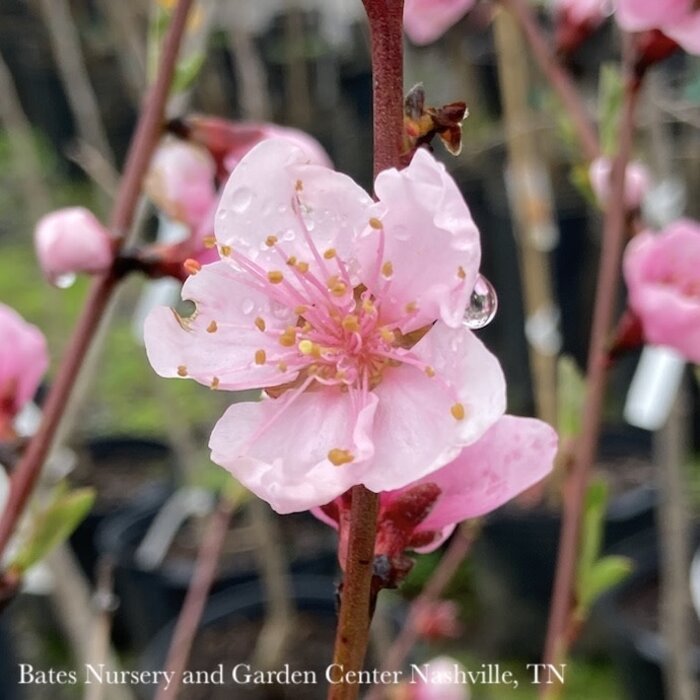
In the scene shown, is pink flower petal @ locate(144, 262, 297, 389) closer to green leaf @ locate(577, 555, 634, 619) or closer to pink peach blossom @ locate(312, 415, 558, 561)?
pink peach blossom @ locate(312, 415, 558, 561)

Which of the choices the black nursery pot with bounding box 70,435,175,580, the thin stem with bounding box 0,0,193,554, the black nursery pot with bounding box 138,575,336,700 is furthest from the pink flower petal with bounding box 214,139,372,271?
the black nursery pot with bounding box 70,435,175,580

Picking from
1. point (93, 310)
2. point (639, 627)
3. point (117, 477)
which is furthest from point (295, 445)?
point (117, 477)

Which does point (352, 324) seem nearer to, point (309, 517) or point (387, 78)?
point (387, 78)

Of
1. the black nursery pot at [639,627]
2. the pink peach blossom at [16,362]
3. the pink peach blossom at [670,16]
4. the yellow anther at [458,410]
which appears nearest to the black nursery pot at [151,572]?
the black nursery pot at [639,627]

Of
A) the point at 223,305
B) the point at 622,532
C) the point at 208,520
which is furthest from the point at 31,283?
the point at 223,305

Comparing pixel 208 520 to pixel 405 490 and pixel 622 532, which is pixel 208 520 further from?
pixel 405 490
